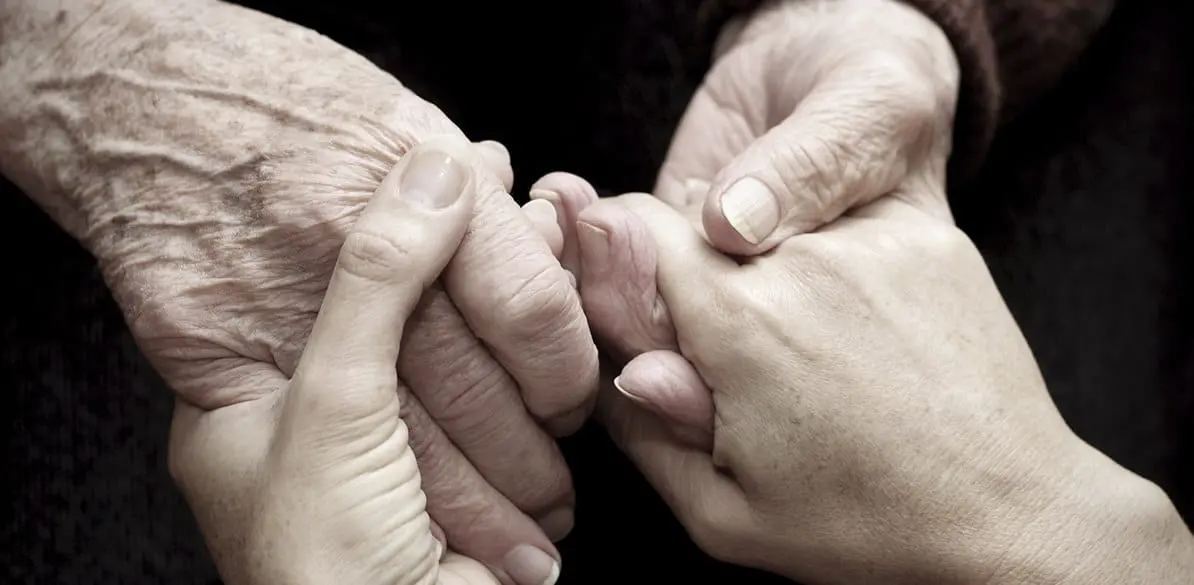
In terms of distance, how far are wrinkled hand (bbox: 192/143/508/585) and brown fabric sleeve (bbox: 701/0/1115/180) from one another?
0.61 metres

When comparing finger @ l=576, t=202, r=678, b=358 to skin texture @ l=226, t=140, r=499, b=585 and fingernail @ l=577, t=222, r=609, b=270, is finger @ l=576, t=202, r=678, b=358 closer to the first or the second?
fingernail @ l=577, t=222, r=609, b=270

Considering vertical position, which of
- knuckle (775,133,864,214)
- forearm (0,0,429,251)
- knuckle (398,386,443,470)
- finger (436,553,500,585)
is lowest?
finger (436,553,500,585)

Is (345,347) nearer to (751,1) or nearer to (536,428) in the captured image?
(536,428)

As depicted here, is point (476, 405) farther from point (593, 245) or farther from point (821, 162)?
point (821, 162)

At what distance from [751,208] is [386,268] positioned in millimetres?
301

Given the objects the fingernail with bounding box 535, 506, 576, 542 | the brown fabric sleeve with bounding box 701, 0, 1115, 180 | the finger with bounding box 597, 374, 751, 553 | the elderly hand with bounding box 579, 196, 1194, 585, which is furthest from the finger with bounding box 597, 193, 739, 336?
the brown fabric sleeve with bounding box 701, 0, 1115, 180

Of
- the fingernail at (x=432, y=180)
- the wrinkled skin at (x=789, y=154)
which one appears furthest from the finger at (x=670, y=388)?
the fingernail at (x=432, y=180)

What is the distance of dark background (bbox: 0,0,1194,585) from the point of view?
0.96 metres

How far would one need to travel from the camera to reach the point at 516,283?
2.26 feet

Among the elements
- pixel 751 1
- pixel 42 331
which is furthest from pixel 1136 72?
pixel 42 331

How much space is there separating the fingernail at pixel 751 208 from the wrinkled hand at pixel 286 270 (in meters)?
0.15

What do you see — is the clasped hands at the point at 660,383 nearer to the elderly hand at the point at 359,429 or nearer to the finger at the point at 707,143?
the elderly hand at the point at 359,429

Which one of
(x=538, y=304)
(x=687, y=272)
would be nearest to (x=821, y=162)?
(x=687, y=272)

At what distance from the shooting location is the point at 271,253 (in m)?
0.72
